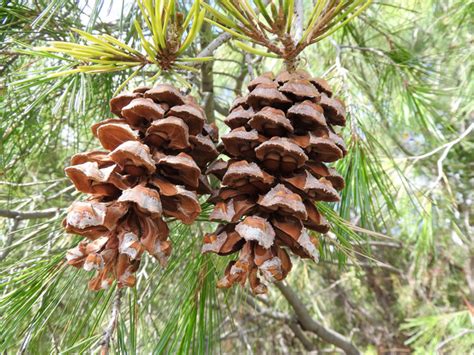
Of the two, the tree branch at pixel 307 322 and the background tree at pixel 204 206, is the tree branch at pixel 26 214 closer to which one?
the background tree at pixel 204 206

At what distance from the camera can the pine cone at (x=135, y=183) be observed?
37cm

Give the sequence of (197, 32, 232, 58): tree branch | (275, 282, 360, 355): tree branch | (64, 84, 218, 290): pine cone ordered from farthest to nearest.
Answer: (275, 282, 360, 355): tree branch
(197, 32, 232, 58): tree branch
(64, 84, 218, 290): pine cone

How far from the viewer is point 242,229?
0.39m

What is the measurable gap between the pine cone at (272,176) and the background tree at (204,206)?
0.26 ft

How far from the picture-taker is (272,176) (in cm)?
42

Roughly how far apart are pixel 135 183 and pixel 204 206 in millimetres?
159

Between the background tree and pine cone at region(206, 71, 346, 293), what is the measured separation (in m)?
0.08

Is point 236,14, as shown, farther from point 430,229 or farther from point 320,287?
point 320,287

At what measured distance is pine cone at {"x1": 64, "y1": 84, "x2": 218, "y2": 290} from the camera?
37cm

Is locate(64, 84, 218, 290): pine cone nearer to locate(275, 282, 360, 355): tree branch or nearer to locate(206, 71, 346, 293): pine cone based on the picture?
locate(206, 71, 346, 293): pine cone

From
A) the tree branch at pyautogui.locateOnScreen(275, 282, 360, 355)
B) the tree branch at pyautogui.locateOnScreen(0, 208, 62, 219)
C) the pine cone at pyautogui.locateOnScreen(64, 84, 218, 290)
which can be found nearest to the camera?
the pine cone at pyautogui.locateOnScreen(64, 84, 218, 290)

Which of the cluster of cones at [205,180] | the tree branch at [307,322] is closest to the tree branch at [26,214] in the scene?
the cluster of cones at [205,180]

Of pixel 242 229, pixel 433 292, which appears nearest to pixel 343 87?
pixel 242 229

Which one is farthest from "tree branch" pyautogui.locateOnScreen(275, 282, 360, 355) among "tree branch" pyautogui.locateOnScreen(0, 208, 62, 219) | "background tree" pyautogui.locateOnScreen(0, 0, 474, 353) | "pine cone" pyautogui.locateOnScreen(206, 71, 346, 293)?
"pine cone" pyautogui.locateOnScreen(206, 71, 346, 293)
